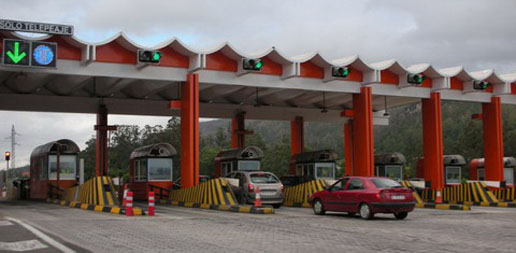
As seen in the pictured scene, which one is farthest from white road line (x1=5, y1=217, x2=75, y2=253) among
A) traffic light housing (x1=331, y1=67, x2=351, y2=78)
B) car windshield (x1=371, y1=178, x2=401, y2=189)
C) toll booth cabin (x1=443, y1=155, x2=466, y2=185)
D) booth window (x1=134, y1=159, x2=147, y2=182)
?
toll booth cabin (x1=443, y1=155, x2=466, y2=185)

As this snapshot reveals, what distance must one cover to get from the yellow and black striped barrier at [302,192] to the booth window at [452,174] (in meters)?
12.2

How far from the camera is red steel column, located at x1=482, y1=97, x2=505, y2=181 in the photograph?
103 feet

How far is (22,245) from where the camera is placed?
10.0 metres

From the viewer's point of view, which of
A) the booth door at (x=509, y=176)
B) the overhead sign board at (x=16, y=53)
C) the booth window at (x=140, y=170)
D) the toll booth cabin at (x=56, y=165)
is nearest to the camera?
the overhead sign board at (x=16, y=53)

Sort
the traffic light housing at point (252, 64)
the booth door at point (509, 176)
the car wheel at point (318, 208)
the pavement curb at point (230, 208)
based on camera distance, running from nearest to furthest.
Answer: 1. the car wheel at point (318, 208)
2. the pavement curb at point (230, 208)
3. the traffic light housing at point (252, 64)
4. the booth door at point (509, 176)

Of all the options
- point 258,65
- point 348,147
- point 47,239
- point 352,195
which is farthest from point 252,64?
point 47,239

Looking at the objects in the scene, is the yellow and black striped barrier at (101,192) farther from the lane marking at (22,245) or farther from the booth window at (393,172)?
the booth window at (393,172)

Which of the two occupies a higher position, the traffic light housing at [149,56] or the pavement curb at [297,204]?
the traffic light housing at [149,56]

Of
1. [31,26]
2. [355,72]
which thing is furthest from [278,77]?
[31,26]

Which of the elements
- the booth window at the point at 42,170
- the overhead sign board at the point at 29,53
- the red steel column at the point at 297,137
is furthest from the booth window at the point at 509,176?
the overhead sign board at the point at 29,53

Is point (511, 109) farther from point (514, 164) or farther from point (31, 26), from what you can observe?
point (31, 26)

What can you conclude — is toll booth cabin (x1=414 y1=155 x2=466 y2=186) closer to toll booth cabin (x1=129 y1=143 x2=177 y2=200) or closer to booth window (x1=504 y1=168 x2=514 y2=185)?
booth window (x1=504 y1=168 x2=514 y2=185)

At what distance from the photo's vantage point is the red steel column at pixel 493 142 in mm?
31531

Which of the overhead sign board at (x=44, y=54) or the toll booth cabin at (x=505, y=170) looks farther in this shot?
the toll booth cabin at (x=505, y=170)
